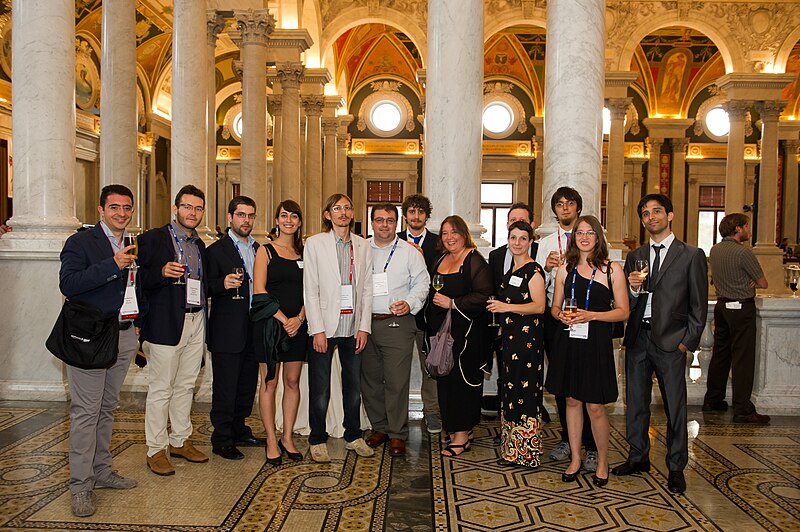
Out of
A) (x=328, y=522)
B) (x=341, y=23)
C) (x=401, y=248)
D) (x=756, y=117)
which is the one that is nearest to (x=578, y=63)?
(x=401, y=248)

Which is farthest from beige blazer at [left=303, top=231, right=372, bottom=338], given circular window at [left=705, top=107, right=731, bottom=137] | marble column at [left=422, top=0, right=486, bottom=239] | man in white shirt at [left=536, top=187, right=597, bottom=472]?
circular window at [left=705, top=107, right=731, bottom=137]

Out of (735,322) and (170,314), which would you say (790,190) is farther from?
(170,314)

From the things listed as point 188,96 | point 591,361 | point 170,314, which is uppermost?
point 188,96

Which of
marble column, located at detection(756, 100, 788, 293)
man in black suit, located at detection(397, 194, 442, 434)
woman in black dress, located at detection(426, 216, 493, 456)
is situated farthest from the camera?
marble column, located at detection(756, 100, 788, 293)

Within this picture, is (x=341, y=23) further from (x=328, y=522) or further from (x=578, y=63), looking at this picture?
(x=328, y=522)

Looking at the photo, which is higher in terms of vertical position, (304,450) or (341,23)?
(341,23)

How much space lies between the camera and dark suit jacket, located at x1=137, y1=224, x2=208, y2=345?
473 cm

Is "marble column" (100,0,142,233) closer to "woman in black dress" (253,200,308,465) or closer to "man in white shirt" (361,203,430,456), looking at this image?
"woman in black dress" (253,200,308,465)

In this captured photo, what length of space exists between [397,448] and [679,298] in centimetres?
231

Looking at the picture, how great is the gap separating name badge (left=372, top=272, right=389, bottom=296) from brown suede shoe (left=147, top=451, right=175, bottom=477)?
1860 millimetres

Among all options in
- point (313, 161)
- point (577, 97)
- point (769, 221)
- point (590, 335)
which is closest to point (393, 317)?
point (590, 335)

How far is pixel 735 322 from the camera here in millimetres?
6824

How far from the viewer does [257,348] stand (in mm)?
4977

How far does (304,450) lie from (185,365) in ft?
3.75
